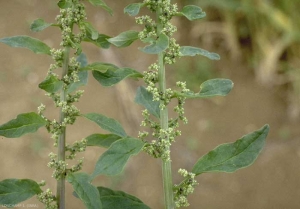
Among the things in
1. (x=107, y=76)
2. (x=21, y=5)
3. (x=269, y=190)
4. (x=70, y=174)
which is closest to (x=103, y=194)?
(x=70, y=174)

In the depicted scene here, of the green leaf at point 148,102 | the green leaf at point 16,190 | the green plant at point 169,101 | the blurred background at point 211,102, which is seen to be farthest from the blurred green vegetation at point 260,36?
the green leaf at point 16,190

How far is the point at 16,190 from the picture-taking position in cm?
98

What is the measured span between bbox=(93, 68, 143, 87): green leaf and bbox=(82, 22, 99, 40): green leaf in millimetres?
68

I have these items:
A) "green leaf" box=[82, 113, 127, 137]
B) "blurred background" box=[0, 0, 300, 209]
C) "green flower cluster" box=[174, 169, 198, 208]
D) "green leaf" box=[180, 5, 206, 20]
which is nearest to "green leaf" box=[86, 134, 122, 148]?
"green leaf" box=[82, 113, 127, 137]

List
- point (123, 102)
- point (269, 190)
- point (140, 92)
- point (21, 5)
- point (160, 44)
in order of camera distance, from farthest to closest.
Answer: point (21, 5) → point (123, 102) → point (269, 190) → point (140, 92) → point (160, 44)

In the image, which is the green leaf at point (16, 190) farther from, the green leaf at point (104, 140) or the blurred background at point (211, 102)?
the blurred background at point (211, 102)

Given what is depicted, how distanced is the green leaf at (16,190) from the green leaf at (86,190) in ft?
0.26

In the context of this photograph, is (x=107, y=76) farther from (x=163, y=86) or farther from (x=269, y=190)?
(x=269, y=190)

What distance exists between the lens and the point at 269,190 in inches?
122

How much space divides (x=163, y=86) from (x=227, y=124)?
2.56m

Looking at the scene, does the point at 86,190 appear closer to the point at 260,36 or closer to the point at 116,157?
the point at 116,157

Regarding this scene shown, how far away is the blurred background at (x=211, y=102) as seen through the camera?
10.1ft

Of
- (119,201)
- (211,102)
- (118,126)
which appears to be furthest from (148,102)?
(211,102)

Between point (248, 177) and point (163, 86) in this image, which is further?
point (248, 177)
